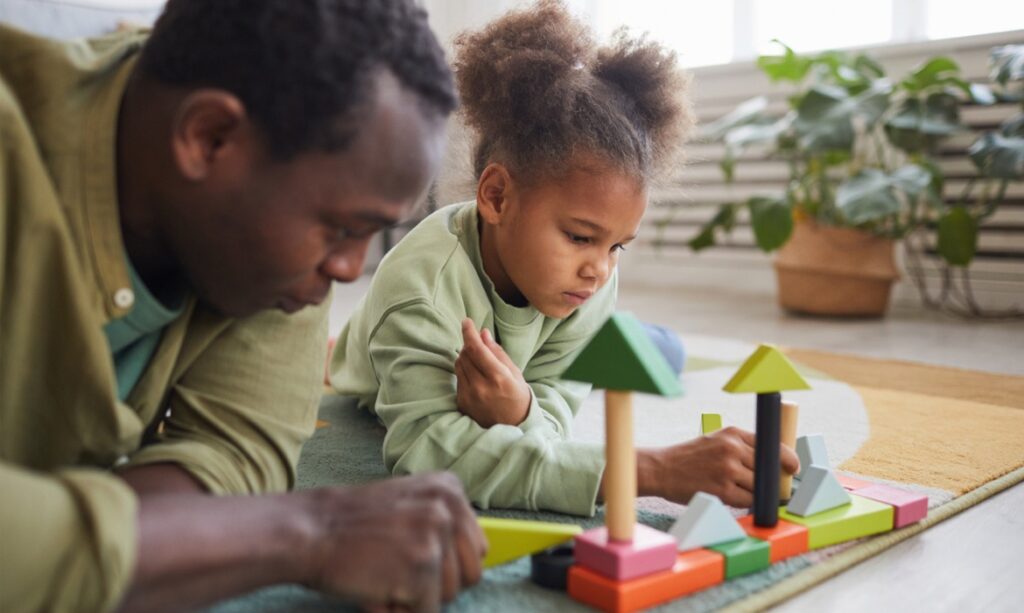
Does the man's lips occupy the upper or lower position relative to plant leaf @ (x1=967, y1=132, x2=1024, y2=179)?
lower

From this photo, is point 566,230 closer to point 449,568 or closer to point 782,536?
point 782,536

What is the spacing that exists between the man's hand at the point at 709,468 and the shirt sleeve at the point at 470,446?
0.18ft

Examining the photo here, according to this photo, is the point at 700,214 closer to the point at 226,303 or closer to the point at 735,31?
the point at 735,31

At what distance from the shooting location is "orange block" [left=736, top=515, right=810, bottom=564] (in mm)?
841

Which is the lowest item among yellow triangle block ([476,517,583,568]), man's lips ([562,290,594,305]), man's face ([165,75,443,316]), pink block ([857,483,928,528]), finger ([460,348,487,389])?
pink block ([857,483,928,528])

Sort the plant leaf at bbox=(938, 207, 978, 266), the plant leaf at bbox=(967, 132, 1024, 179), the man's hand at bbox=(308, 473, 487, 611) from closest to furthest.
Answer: the man's hand at bbox=(308, 473, 487, 611) < the plant leaf at bbox=(967, 132, 1024, 179) < the plant leaf at bbox=(938, 207, 978, 266)

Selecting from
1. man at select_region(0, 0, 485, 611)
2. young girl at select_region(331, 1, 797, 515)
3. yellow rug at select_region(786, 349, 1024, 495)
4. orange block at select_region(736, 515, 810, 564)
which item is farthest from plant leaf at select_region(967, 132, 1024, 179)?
man at select_region(0, 0, 485, 611)

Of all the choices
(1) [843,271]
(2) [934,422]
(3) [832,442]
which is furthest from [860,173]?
(3) [832,442]

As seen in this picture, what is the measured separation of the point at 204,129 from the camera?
0.66 m

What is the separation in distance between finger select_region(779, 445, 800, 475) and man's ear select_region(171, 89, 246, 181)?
58 centimetres

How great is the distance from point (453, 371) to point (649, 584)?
0.36m

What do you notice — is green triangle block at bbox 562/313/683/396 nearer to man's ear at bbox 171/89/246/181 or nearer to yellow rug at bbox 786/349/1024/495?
man's ear at bbox 171/89/246/181

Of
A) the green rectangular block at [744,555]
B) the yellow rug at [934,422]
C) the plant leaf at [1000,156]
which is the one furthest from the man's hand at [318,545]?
the plant leaf at [1000,156]

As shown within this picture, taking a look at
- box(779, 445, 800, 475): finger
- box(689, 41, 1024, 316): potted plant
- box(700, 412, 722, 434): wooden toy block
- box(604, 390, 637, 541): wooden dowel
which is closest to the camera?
box(604, 390, 637, 541): wooden dowel
